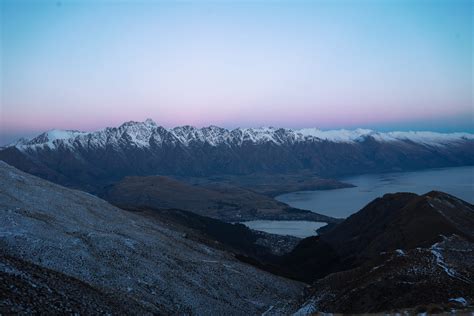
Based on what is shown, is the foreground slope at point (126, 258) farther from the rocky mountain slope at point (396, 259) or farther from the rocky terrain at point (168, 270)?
the rocky mountain slope at point (396, 259)

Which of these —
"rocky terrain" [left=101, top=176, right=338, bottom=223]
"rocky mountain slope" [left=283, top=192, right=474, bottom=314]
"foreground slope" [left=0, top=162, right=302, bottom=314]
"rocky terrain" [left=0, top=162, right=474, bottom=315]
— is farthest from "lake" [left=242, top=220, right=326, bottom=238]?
"foreground slope" [left=0, top=162, right=302, bottom=314]

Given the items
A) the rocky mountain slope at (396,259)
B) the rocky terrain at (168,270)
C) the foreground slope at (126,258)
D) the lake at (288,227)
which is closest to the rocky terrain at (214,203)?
the lake at (288,227)

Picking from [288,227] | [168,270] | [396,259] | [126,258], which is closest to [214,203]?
[288,227]

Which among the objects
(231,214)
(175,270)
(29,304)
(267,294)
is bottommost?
(231,214)

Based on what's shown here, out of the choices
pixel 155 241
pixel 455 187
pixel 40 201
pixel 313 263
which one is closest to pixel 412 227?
pixel 313 263

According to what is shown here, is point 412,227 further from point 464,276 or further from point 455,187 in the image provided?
point 455,187

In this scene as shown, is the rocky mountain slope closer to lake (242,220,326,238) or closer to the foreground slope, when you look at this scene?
the foreground slope
